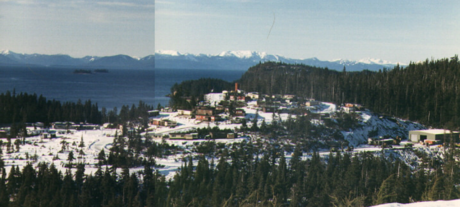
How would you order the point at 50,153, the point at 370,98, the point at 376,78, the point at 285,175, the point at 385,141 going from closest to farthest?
the point at 285,175, the point at 50,153, the point at 385,141, the point at 370,98, the point at 376,78

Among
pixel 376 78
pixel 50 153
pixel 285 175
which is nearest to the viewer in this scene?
pixel 285 175

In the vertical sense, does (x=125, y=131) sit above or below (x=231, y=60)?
below

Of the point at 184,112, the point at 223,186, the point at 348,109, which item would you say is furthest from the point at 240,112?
the point at 223,186

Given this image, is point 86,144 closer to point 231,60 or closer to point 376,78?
point 376,78

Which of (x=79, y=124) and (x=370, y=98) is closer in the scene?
(x=79, y=124)

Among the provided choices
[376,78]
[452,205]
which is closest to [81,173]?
[452,205]

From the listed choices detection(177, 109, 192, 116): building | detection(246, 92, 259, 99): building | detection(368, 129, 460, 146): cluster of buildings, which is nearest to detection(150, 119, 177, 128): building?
detection(177, 109, 192, 116): building

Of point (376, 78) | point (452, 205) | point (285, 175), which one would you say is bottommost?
point (285, 175)
